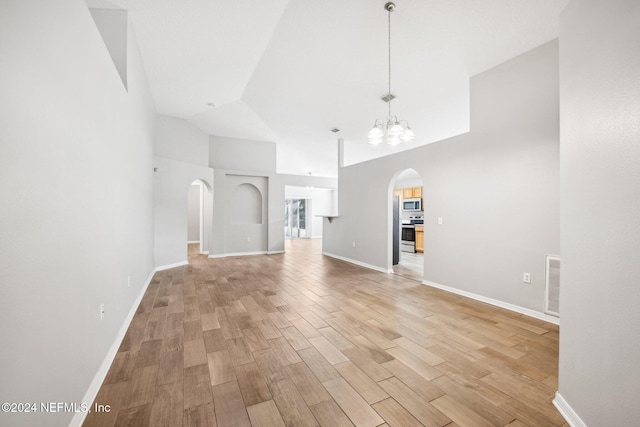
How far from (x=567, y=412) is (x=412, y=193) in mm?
7638

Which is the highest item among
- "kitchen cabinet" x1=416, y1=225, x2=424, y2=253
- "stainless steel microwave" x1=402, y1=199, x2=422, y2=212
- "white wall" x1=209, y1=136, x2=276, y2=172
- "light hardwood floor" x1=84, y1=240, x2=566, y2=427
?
"white wall" x1=209, y1=136, x2=276, y2=172

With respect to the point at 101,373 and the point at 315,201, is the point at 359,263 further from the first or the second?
the point at 315,201

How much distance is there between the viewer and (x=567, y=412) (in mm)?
1477

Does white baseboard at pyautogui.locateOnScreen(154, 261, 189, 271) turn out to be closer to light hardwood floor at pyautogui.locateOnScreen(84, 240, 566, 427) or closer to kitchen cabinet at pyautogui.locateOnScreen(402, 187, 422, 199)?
light hardwood floor at pyautogui.locateOnScreen(84, 240, 566, 427)

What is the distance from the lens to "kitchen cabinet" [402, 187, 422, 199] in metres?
8.51

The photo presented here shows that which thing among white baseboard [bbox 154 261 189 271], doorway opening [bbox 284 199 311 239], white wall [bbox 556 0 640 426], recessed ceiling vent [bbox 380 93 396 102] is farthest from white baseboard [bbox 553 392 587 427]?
doorway opening [bbox 284 199 311 239]

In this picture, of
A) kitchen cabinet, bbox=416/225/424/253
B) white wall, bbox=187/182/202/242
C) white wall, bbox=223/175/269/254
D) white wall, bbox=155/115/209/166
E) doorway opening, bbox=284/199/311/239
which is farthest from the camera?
doorway opening, bbox=284/199/311/239

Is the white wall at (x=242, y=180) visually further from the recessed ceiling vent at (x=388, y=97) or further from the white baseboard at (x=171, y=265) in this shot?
the recessed ceiling vent at (x=388, y=97)

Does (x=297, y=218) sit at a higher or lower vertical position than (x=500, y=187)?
lower

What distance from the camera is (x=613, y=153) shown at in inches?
46.9

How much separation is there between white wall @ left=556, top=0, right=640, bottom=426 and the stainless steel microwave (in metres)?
7.02

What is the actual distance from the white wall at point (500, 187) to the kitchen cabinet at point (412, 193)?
420 centimetres

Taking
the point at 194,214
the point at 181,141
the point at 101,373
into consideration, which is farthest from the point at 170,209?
the point at 194,214

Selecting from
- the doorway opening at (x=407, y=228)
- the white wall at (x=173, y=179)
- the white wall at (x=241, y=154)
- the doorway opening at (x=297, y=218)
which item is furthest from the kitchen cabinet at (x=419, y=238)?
the white wall at (x=173, y=179)
